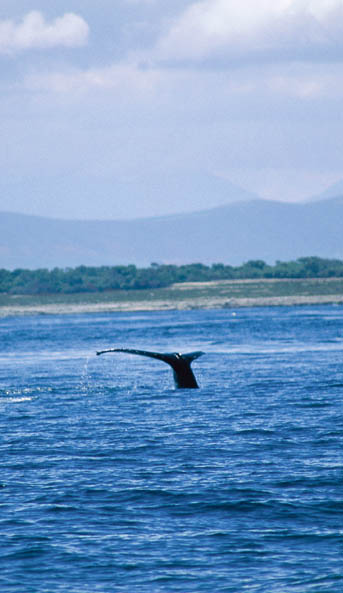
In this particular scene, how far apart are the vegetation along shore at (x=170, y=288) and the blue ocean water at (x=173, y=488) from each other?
12066cm

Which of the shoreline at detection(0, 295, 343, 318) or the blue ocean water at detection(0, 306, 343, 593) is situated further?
the shoreline at detection(0, 295, 343, 318)

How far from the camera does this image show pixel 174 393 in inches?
1454

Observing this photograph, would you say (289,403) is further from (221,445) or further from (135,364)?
(135,364)

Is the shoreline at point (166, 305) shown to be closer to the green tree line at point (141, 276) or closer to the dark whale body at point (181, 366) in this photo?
the green tree line at point (141, 276)

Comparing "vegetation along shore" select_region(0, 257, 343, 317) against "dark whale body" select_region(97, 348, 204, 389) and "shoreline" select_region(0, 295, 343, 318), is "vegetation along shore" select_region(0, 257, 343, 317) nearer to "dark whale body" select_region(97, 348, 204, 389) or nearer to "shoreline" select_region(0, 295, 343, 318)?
"shoreline" select_region(0, 295, 343, 318)

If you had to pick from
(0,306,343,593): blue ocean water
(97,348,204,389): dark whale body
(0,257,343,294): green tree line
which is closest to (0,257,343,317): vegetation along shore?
(0,257,343,294): green tree line

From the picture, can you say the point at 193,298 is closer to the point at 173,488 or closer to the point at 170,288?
the point at 170,288

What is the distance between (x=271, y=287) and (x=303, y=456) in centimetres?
14302

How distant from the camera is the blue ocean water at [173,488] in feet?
47.6

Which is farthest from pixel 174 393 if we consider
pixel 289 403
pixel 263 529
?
pixel 263 529

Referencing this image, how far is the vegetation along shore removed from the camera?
161 m

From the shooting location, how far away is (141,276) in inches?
7190

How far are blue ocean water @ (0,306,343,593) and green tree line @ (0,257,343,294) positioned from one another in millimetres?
136855

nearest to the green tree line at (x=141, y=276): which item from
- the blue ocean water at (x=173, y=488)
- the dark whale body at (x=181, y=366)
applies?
the dark whale body at (x=181, y=366)
